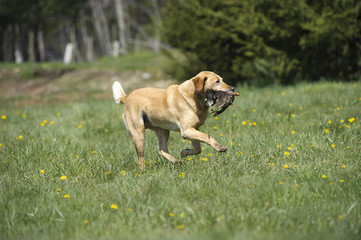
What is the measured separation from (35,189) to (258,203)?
2.35 metres

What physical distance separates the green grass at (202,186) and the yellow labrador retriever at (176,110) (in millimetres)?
295

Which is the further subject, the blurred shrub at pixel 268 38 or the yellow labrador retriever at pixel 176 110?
the blurred shrub at pixel 268 38

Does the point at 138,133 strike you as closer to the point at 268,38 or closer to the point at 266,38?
the point at 268,38

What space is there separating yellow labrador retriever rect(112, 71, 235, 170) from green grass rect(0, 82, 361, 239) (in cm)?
29

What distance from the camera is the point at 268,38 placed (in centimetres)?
1131

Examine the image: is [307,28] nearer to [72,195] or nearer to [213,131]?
[213,131]

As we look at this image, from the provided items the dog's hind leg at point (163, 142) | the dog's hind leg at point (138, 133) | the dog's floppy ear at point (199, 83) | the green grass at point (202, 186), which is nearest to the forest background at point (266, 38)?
the green grass at point (202, 186)

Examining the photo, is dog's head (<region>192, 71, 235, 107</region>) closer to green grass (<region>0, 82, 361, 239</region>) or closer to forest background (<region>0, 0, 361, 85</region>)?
green grass (<region>0, 82, 361, 239</region>)

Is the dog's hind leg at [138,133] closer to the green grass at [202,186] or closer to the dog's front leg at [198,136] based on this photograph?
the green grass at [202,186]

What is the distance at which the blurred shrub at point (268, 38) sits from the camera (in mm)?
10188

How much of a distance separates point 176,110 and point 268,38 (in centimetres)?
712

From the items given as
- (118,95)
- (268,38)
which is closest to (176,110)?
(118,95)

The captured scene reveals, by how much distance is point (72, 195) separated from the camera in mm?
4066

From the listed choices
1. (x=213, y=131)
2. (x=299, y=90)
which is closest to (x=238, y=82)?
(x=299, y=90)
